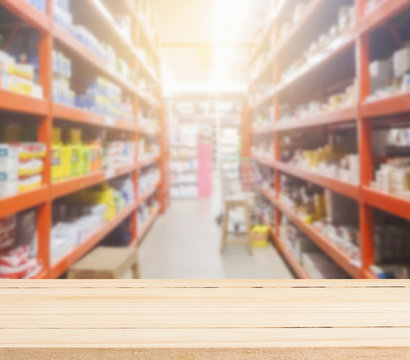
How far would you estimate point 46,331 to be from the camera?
46cm

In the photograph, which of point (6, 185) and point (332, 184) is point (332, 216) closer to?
point (332, 184)

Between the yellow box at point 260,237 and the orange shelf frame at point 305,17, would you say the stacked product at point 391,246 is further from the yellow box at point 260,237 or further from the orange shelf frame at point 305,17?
the yellow box at point 260,237

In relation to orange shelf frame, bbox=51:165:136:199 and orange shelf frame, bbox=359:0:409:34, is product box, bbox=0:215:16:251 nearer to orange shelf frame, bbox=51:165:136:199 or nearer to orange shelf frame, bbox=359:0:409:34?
orange shelf frame, bbox=51:165:136:199

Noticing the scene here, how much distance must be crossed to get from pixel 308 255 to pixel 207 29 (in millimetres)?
5842

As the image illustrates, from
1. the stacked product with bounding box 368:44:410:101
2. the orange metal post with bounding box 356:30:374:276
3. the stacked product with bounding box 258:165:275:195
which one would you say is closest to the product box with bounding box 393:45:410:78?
the stacked product with bounding box 368:44:410:101

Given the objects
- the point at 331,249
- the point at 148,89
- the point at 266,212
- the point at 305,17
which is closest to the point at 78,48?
the point at 305,17

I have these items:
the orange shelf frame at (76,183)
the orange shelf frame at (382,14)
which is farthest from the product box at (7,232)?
the orange shelf frame at (382,14)

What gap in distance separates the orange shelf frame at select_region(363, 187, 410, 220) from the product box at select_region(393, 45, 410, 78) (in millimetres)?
692

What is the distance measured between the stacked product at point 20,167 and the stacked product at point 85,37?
0.91 metres

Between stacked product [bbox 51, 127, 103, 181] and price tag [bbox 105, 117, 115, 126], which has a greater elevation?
price tag [bbox 105, 117, 115, 126]

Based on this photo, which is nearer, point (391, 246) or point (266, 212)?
point (391, 246)

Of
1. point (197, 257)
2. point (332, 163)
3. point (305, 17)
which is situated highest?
point (305, 17)

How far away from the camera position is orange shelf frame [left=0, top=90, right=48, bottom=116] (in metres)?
1.66

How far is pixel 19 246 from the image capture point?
2.11m
